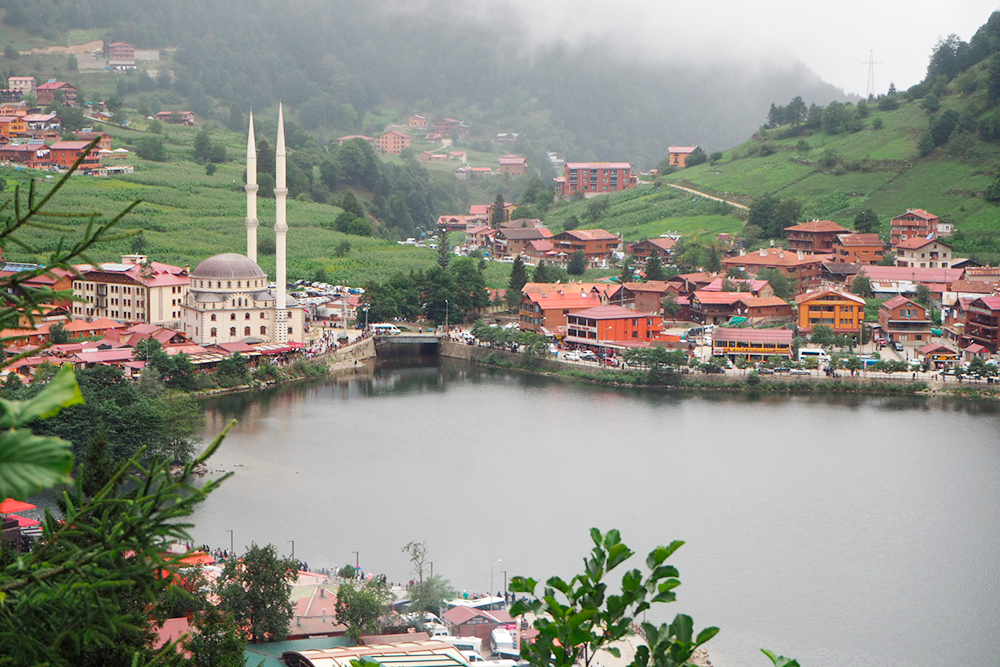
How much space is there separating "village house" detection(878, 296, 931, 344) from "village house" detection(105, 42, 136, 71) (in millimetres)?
35402

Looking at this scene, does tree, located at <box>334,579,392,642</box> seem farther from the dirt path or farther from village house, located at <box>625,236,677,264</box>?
the dirt path

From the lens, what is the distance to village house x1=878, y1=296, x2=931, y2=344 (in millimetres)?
18578

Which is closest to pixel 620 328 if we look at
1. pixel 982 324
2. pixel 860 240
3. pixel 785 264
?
pixel 785 264

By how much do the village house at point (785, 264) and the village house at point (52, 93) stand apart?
19722 millimetres

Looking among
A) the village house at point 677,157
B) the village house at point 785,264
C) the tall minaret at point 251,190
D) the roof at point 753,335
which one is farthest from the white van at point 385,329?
the village house at point 677,157

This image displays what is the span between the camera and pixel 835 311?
18922mm

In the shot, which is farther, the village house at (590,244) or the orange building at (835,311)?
the village house at (590,244)

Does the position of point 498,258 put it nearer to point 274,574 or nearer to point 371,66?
point 274,574

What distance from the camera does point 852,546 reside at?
34.0ft

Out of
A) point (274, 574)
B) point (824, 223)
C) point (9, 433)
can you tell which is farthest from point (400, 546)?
point (824, 223)

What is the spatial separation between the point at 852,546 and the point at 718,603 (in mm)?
1810

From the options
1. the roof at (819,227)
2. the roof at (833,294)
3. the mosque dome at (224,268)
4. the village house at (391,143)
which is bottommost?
the roof at (833,294)

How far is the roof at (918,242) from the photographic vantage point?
22044mm

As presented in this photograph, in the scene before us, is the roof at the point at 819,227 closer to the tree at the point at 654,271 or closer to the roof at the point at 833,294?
the tree at the point at 654,271
